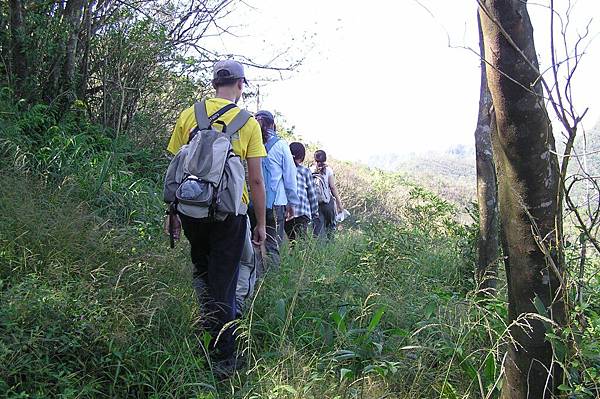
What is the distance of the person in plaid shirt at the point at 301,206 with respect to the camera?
642cm

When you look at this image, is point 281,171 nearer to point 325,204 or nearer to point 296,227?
point 296,227

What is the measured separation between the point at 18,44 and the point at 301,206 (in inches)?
145

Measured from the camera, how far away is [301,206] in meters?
6.55

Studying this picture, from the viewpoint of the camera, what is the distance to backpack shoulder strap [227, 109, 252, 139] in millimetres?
3520

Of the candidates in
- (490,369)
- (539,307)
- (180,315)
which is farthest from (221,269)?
(539,307)

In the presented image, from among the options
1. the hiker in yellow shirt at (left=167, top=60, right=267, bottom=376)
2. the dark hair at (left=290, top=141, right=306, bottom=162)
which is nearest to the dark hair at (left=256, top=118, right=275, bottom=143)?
the dark hair at (left=290, top=141, right=306, bottom=162)

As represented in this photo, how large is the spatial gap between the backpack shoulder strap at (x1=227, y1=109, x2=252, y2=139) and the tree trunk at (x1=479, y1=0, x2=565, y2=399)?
5.17 ft

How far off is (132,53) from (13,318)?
5.24 metres

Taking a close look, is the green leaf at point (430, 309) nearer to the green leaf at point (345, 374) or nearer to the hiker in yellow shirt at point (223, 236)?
the green leaf at point (345, 374)

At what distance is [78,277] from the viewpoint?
12.4 ft

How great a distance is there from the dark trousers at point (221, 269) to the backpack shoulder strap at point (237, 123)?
505 mm

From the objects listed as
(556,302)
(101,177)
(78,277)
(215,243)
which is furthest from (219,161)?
(101,177)

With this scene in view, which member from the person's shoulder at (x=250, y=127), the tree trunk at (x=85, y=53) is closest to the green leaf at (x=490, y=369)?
the person's shoulder at (x=250, y=127)

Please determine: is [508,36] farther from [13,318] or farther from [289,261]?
[289,261]
